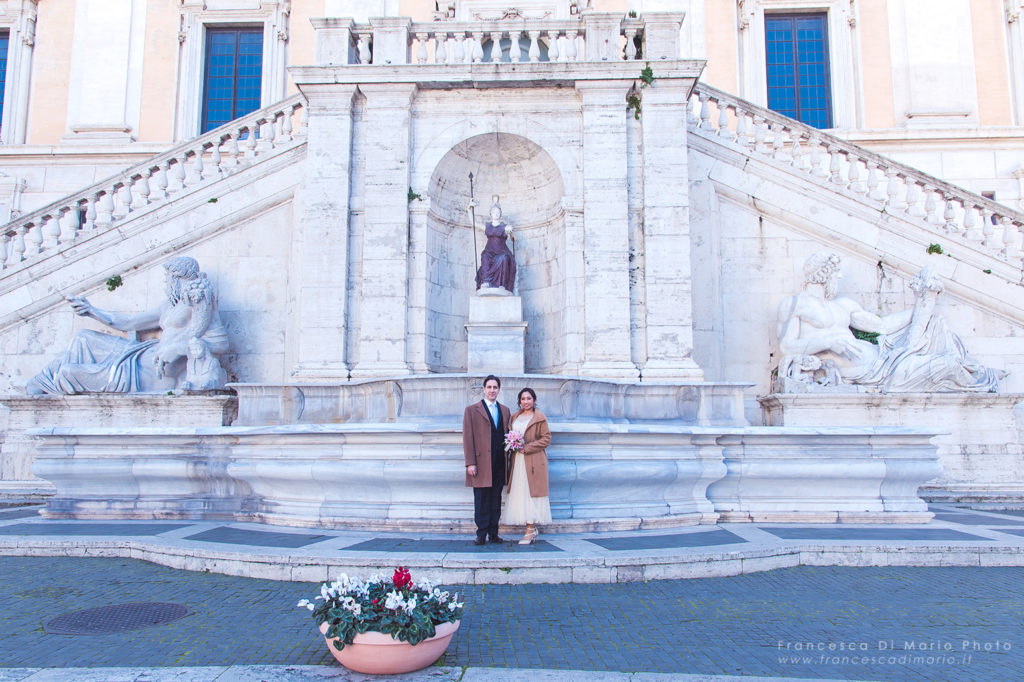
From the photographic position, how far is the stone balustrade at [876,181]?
42.3ft

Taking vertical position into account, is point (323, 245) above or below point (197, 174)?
below

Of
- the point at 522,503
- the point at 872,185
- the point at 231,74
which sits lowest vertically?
the point at 522,503

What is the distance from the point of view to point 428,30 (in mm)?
13258

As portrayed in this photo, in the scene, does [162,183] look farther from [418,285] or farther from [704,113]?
[704,113]

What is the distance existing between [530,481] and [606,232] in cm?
611

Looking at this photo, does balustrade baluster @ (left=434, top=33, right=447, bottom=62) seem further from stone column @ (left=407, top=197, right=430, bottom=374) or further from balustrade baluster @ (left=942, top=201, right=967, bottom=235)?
balustrade baluster @ (left=942, top=201, right=967, bottom=235)

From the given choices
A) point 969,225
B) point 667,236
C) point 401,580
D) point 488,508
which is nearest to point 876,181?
point 969,225

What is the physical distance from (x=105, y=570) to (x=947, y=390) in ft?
38.0

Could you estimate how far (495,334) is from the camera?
12438 mm

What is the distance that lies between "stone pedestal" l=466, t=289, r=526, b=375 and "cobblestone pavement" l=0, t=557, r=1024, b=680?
626cm

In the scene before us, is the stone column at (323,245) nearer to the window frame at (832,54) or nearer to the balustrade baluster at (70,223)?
the balustrade baluster at (70,223)

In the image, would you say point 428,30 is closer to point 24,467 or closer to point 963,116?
point 24,467

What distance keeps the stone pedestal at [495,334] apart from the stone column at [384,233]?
1.10 meters

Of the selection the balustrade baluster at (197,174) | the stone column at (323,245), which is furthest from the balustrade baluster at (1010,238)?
the balustrade baluster at (197,174)
